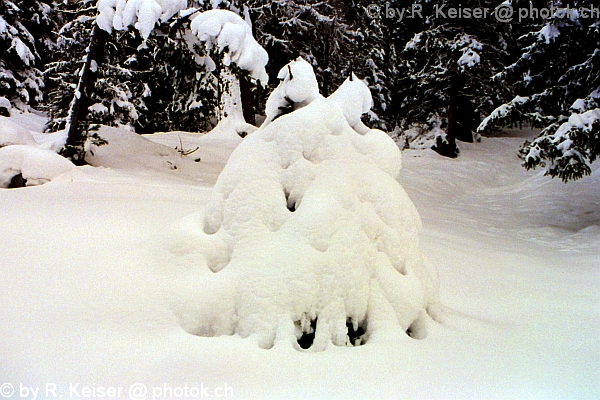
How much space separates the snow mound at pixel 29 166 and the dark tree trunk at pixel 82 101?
53.3 inches

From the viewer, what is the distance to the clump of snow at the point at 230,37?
22.5 feet

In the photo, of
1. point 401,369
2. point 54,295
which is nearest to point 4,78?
point 54,295

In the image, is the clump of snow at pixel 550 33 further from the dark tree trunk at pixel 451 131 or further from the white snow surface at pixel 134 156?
the dark tree trunk at pixel 451 131

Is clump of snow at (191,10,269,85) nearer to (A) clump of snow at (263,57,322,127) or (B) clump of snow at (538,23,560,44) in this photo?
(A) clump of snow at (263,57,322,127)

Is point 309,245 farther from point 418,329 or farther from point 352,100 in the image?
point 352,100

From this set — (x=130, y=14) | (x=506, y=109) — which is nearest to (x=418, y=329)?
(x=130, y=14)

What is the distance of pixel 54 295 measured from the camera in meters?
2.40

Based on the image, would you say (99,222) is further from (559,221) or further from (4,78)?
(4,78)

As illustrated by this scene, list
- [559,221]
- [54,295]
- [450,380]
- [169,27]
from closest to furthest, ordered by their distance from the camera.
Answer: [450,380] < [54,295] < [169,27] < [559,221]

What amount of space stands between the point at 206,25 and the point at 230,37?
0.41 m

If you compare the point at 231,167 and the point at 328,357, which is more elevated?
the point at 231,167

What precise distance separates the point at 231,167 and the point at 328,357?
1.35 meters

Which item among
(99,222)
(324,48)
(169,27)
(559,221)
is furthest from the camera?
(324,48)

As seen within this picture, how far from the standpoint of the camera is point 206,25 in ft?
22.6
